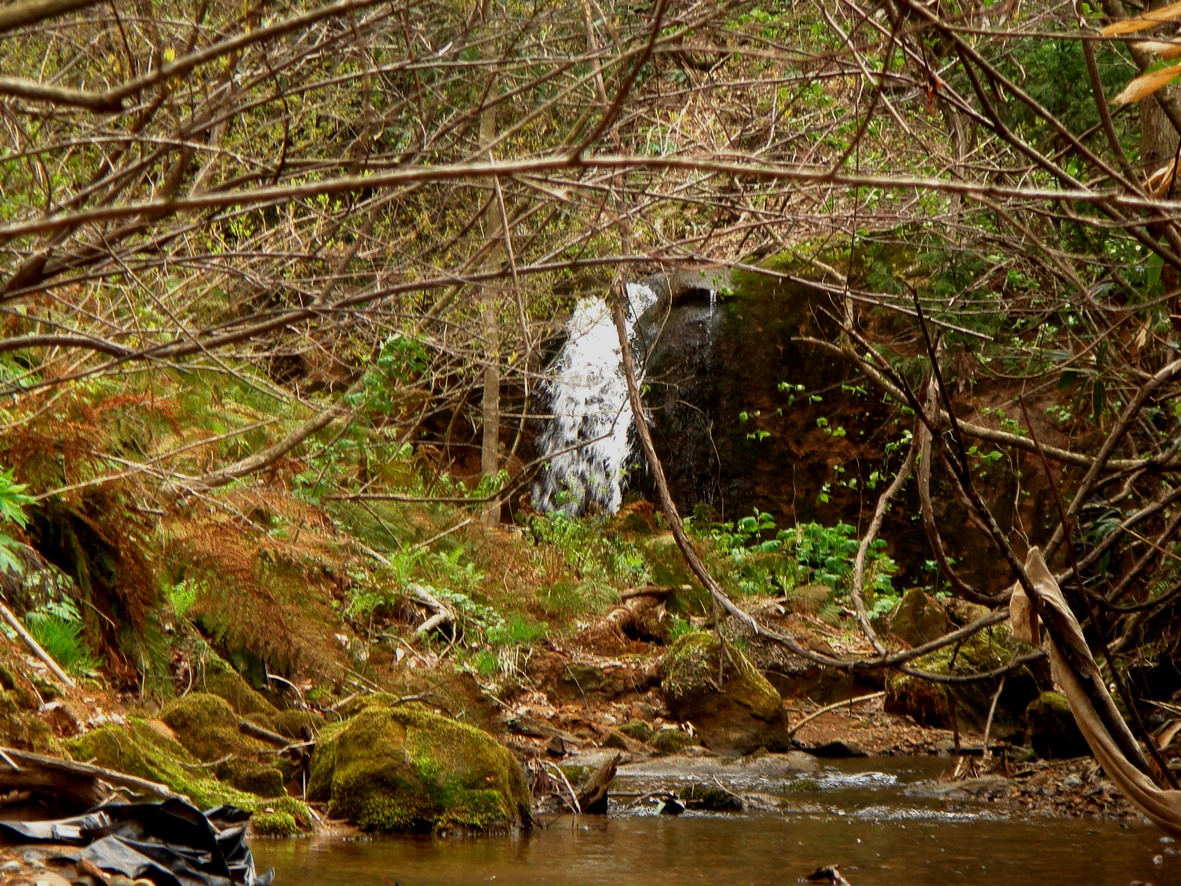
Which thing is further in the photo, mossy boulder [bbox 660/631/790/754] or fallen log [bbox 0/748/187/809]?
mossy boulder [bbox 660/631/790/754]

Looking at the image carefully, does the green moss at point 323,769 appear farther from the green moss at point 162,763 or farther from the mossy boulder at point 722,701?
the mossy boulder at point 722,701

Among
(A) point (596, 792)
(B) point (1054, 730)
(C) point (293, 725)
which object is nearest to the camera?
(A) point (596, 792)

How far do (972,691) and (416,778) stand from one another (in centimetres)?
625

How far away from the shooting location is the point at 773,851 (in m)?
5.84

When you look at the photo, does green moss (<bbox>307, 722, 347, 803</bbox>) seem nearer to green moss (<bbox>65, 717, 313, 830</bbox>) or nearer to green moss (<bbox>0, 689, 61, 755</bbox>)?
green moss (<bbox>65, 717, 313, 830</bbox>)

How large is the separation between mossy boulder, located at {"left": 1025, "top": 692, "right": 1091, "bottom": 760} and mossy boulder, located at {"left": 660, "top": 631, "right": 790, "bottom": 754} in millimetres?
1980

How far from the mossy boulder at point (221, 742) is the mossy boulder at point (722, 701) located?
4075 mm

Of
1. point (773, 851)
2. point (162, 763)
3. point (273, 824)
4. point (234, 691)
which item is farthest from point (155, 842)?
point (234, 691)

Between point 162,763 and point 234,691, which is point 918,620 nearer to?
point 234,691

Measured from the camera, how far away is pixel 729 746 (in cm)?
939

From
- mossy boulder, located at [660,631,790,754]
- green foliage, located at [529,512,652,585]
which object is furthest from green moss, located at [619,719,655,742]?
green foliage, located at [529,512,652,585]

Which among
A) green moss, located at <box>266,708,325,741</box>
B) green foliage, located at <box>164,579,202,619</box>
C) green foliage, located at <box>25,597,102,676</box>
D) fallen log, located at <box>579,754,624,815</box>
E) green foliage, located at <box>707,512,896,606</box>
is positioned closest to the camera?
green foliage, located at <box>25,597,102,676</box>

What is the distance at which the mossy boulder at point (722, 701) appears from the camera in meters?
9.45

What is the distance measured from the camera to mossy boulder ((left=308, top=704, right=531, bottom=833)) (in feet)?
20.0
